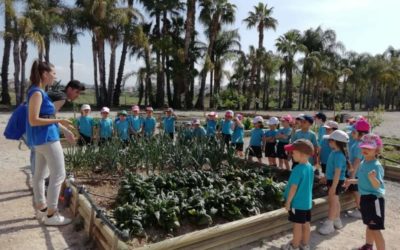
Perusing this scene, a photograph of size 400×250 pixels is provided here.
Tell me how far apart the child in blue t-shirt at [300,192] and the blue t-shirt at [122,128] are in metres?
4.96

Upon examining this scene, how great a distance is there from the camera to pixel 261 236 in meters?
4.39

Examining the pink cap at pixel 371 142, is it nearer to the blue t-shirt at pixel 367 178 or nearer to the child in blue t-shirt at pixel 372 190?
the child in blue t-shirt at pixel 372 190

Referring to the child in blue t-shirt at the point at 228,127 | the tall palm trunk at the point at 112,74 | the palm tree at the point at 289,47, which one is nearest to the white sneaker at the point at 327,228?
the child in blue t-shirt at the point at 228,127

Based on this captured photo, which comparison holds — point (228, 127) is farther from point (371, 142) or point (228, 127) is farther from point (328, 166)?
point (371, 142)

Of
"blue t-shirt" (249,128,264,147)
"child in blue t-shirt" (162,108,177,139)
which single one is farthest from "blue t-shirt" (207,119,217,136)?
"blue t-shirt" (249,128,264,147)

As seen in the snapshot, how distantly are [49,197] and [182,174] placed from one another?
1910 millimetres

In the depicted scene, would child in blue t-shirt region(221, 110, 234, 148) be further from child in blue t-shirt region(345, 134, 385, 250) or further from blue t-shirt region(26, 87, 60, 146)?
blue t-shirt region(26, 87, 60, 146)

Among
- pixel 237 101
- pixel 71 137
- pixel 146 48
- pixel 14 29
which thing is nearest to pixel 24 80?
pixel 14 29

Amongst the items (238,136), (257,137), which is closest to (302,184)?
(257,137)

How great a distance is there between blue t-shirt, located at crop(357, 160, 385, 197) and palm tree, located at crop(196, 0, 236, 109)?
26.6 metres

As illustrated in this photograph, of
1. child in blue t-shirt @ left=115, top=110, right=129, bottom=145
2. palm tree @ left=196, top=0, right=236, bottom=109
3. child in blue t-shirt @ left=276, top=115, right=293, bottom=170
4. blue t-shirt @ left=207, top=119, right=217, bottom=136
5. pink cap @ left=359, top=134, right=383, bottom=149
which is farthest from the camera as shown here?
palm tree @ left=196, top=0, right=236, bottom=109

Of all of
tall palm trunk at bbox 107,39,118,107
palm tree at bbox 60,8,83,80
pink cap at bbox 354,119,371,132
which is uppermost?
palm tree at bbox 60,8,83,80

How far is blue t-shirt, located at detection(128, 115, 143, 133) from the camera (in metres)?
A: 8.78

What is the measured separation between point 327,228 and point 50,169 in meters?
3.26
